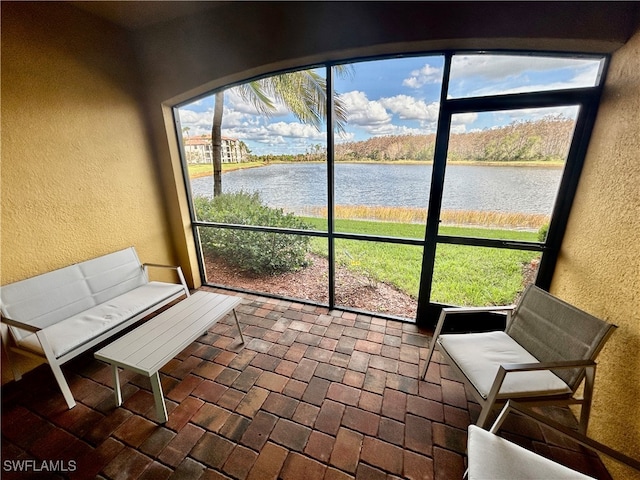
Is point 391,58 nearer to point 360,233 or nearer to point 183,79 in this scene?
point 360,233

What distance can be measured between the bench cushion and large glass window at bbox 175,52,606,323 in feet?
3.62

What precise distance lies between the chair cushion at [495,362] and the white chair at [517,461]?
0.30 metres

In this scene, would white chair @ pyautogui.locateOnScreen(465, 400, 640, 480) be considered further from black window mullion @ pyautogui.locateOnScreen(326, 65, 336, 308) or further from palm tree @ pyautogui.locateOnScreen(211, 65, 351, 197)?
palm tree @ pyautogui.locateOnScreen(211, 65, 351, 197)

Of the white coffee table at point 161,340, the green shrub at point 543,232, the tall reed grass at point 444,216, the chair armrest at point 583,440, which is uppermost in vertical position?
the tall reed grass at point 444,216

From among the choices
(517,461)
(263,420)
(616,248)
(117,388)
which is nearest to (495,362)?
(517,461)

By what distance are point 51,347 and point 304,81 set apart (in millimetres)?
2975

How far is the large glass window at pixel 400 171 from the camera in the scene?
184 centimetres

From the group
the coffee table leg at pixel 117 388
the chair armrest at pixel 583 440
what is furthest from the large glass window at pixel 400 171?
the coffee table leg at pixel 117 388

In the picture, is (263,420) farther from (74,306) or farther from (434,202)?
(434,202)

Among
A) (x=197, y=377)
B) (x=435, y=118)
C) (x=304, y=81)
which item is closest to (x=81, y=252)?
(x=197, y=377)

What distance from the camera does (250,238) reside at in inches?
131

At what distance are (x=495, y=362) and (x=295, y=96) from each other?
2816mm

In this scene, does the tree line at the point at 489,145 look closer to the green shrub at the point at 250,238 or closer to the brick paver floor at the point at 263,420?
the green shrub at the point at 250,238

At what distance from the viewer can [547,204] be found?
1.94 metres
